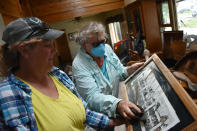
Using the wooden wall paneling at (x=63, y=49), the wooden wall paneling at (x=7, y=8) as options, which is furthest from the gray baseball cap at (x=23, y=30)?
the wooden wall paneling at (x=63, y=49)

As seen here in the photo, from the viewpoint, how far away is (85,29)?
1174mm

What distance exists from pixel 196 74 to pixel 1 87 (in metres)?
1.24

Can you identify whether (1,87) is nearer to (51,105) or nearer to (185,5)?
(51,105)

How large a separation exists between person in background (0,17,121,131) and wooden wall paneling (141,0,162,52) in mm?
2204

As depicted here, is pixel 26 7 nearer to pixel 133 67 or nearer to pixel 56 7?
pixel 56 7

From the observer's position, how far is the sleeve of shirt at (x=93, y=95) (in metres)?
0.89

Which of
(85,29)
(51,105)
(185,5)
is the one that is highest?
(185,5)

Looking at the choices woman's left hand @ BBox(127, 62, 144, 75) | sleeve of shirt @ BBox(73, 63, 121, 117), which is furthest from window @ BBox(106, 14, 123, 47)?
sleeve of shirt @ BBox(73, 63, 121, 117)

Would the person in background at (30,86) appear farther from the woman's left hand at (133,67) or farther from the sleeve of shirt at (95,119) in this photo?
the woman's left hand at (133,67)

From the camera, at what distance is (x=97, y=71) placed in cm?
115

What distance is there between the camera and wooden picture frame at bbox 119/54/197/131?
51 cm

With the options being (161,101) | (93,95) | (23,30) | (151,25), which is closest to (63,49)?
(151,25)

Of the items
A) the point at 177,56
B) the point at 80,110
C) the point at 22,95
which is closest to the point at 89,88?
the point at 80,110

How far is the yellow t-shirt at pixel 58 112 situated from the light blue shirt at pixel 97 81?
0.48 ft
